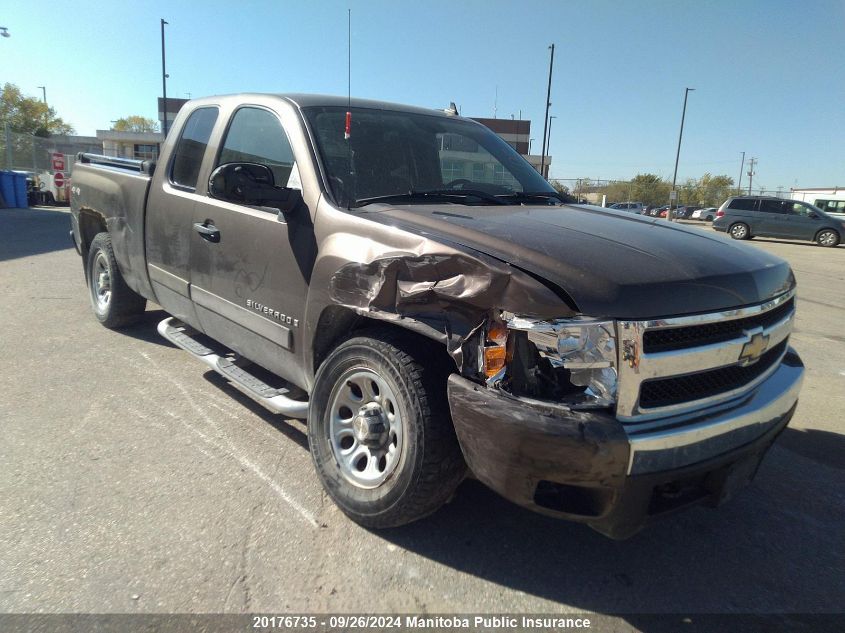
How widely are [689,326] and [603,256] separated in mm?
393

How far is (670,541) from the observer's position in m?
2.76

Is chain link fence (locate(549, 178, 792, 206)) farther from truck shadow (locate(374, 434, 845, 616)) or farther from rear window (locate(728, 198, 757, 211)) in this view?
truck shadow (locate(374, 434, 845, 616))

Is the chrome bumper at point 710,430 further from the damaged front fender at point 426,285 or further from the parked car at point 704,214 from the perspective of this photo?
the parked car at point 704,214

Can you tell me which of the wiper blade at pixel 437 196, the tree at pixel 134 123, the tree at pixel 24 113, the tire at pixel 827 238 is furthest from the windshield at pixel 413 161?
the tree at pixel 134 123

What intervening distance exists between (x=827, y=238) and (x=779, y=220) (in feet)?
5.85

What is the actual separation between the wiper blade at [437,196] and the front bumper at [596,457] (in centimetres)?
120

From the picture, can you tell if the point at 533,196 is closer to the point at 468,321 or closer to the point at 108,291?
the point at 468,321

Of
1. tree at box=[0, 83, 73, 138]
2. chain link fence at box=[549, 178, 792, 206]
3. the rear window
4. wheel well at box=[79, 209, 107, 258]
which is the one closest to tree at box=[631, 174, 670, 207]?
chain link fence at box=[549, 178, 792, 206]

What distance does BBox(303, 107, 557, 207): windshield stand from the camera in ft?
10.3

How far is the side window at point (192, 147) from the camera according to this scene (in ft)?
13.3

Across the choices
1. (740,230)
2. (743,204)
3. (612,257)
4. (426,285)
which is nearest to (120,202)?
(426,285)

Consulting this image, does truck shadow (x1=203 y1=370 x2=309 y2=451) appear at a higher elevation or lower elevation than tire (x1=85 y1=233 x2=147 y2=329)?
lower

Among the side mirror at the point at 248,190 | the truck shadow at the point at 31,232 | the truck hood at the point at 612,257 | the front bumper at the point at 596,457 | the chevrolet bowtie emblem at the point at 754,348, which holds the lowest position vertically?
the truck shadow at the point at 31,232

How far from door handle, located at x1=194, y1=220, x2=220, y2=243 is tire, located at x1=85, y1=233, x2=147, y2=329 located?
6.56 feet
